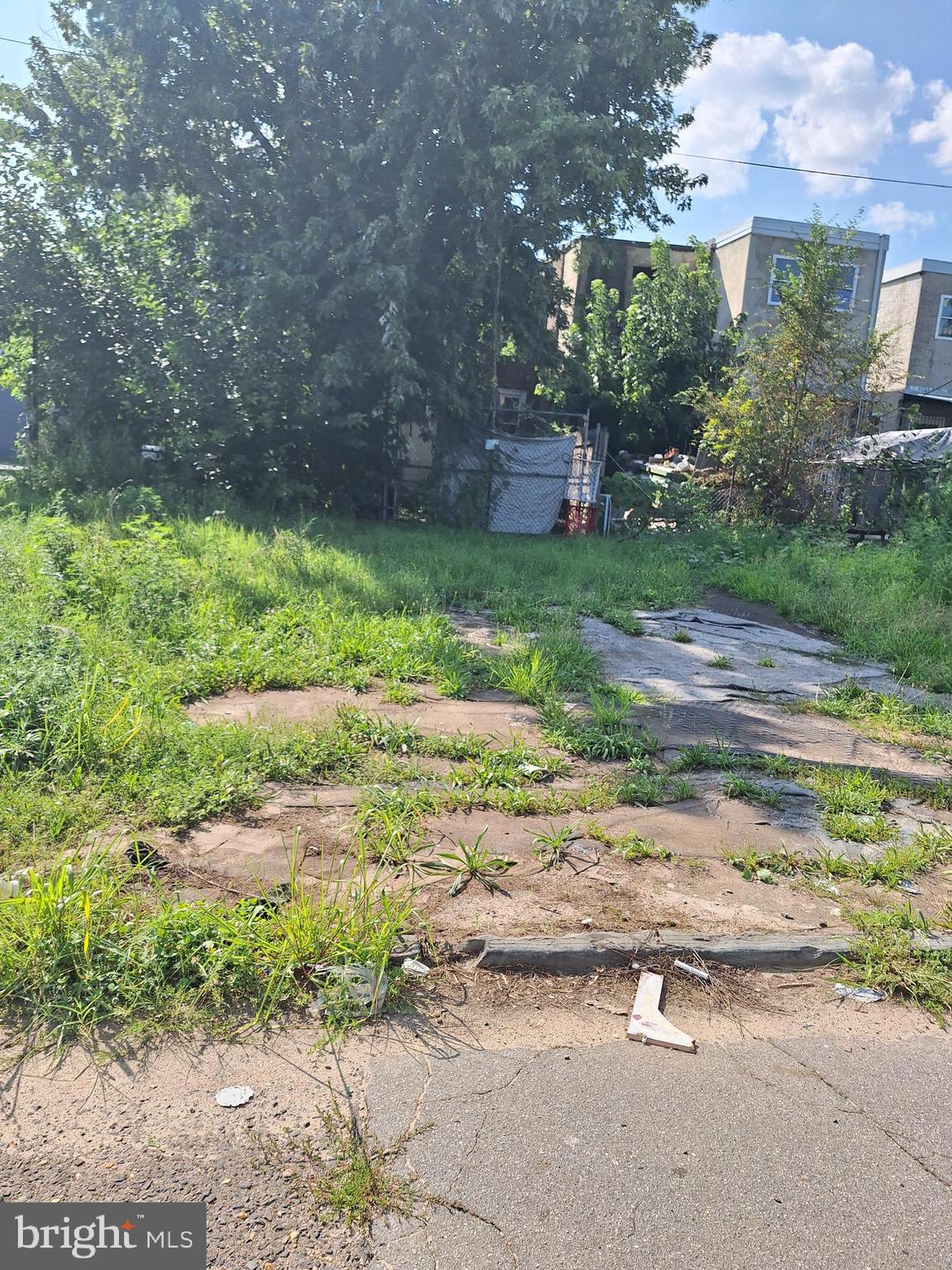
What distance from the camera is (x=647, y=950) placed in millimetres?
3273

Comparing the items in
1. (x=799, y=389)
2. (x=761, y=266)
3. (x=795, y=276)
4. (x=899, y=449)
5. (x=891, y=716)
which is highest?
(x=761, y=266)

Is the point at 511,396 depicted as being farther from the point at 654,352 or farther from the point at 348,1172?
the point at 348,1172

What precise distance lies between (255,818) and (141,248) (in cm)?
1427

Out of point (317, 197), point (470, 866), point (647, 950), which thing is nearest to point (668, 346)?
point (317, 197)

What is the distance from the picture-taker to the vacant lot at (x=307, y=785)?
9.86 ft

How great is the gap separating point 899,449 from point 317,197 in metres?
11.4

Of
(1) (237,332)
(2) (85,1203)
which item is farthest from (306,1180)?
(1) (237,332)

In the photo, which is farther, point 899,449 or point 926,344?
point 926,344

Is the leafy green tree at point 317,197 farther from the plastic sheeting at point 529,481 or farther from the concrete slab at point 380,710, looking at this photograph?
the concrete slab at point 380,710

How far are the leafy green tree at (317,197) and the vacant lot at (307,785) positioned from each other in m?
6.85

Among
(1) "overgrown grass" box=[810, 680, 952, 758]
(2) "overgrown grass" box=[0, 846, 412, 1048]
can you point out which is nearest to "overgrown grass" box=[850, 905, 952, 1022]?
(2) "overgrown grass" box=[0, 846, 412, 1048]

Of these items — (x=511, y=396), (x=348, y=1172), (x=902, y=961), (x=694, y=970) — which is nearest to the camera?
(x=348, y=1172)

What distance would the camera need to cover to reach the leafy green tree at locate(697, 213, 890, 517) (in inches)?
618

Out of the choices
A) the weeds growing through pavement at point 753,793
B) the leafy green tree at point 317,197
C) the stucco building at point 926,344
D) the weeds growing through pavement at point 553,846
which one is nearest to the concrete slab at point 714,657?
the weeds growing through pavement at point 753,793
